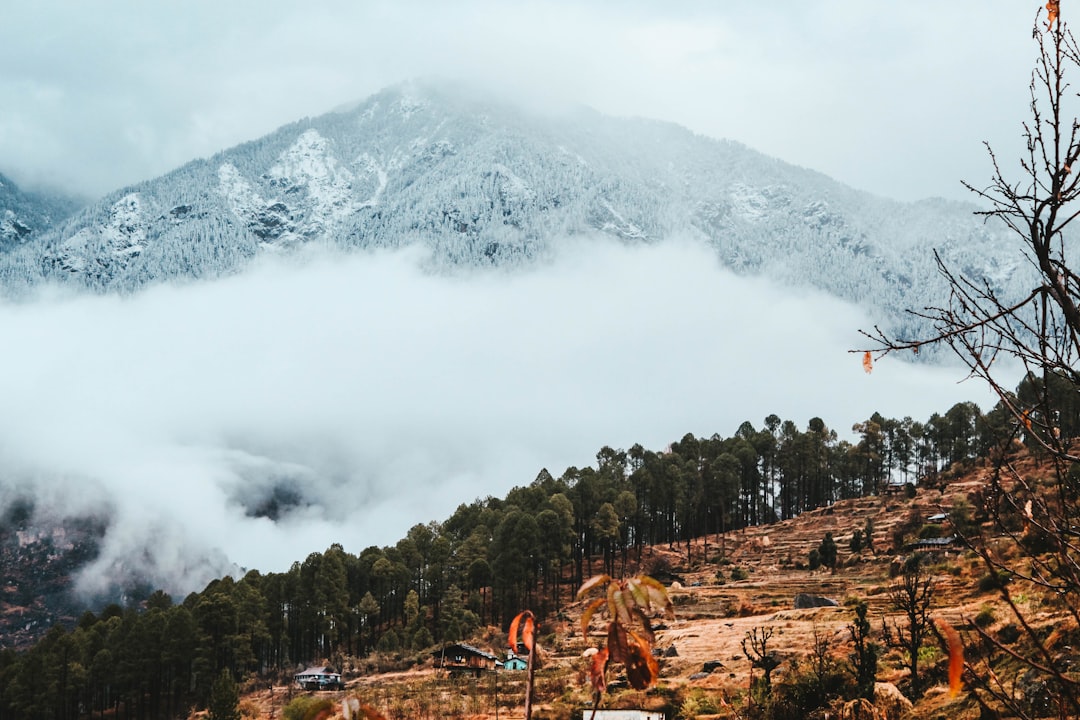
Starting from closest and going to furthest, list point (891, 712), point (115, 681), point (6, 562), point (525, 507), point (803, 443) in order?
point (891, 712) → point (115, 681) → point (525, 507) → point (803, 443) → point (6, 562)

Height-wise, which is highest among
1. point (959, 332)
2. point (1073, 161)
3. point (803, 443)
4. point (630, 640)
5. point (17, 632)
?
point (803, 443)

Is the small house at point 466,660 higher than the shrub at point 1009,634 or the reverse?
the reverse

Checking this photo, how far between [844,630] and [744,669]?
4240 mm

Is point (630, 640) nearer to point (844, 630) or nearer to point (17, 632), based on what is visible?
point (844, 630)

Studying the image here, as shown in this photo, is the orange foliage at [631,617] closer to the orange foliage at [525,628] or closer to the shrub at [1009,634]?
the orange foliage at [525,628]

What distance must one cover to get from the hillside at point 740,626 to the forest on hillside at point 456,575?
5.58 meters

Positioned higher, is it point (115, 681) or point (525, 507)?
point (525, 507)

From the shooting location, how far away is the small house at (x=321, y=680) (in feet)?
183

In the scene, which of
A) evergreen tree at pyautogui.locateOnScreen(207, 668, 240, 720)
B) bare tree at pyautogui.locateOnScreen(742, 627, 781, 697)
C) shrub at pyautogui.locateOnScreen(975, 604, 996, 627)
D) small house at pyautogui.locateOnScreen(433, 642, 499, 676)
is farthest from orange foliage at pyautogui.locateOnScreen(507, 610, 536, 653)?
small house at pyautogui.locateOnScreen(433, 642, 499, 676)

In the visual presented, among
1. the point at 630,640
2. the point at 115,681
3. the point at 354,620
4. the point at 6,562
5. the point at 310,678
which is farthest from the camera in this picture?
the point at 6,562

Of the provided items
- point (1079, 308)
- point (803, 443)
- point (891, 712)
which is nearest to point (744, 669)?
point (891, 712)

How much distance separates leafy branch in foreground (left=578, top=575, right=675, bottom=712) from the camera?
2.38 meters

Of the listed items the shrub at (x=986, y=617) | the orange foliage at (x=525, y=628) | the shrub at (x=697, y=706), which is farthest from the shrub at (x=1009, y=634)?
the orange foliage at (x=525, y=628)

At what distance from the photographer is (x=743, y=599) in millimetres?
52125
